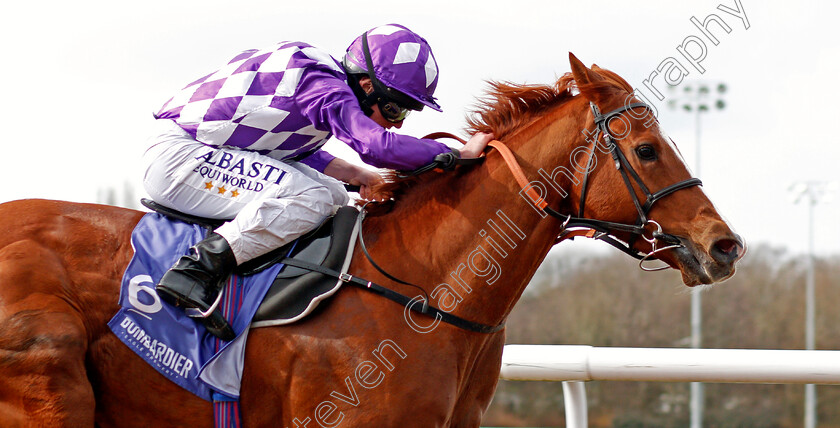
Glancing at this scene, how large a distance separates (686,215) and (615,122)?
1.40 feet

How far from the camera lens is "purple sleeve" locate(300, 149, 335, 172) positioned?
3713mm

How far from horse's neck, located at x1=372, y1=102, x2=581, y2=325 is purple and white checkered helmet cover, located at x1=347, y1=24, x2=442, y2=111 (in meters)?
0.42

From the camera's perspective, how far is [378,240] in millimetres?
3061

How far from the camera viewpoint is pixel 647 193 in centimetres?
288

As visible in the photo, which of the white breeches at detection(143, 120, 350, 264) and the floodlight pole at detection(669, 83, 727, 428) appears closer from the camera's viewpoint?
the white breeches at detection(143, 120, 350, 264)

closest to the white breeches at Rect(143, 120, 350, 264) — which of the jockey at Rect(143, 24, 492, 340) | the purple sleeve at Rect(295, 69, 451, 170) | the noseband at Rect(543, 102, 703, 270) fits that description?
the jockey at Rect(143, 24, 492, 340)

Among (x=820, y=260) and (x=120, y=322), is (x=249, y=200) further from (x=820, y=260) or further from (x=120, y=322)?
(x=820, y=260)

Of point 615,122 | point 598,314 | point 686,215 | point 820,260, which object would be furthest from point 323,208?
point 820,260

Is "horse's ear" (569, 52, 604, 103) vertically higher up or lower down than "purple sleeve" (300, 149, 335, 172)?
higher up

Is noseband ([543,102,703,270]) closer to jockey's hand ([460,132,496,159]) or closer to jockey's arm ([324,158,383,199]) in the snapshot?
jockey's hand ([460,132,496,159])

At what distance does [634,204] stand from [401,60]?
1.04m

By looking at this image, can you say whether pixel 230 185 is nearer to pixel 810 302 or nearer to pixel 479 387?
pixel 479 387

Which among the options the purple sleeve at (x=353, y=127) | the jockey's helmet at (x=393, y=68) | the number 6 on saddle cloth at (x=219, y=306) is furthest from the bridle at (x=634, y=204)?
the number 6 on saddle cloth at (x=219, y=306)

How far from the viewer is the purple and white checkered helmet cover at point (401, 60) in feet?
10.3
